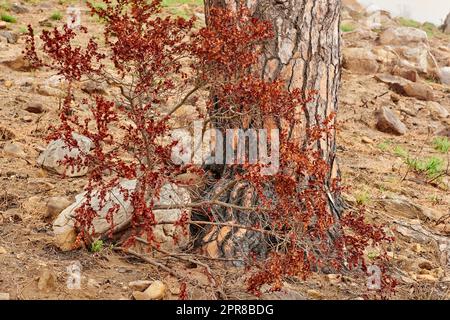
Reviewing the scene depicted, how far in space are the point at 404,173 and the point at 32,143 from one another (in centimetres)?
433

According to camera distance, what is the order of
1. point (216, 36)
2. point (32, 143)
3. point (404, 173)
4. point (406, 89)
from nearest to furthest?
point (216, 36)
point (32, 143)
point (404, 173)
point (406, 89)

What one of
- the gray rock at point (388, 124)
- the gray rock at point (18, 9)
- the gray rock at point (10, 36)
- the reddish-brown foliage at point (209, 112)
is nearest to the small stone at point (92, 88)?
the gray rock at point (10, 36)

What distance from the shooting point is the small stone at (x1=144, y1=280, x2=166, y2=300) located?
3.55 metres

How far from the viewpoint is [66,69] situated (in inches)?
143

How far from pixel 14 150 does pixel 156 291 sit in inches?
120

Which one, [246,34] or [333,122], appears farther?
[333,122]

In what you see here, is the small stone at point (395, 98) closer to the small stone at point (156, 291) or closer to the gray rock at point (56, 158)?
the gray rock at point (56, 158)

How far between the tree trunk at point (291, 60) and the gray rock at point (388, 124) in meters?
4.61

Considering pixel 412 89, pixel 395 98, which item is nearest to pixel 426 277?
pixel 395 98

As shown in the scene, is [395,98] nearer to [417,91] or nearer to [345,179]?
[417,91]

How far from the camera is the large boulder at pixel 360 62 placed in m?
11.5

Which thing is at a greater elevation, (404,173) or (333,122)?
(333,122)
